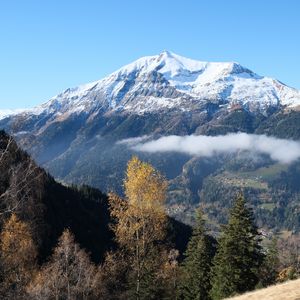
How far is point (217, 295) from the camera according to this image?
5681 centimetres

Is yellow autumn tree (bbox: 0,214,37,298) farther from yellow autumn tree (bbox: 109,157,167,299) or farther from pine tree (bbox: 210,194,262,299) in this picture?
pine tree (bbox: 210,194,262,299)

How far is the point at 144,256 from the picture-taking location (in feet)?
142

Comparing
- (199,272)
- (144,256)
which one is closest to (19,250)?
(144,256)

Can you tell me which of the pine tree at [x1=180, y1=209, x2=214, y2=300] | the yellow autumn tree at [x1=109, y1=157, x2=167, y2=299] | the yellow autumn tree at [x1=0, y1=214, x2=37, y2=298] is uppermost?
the yellow autumn tree at [x1=109, y1=157, x2=167, y2=299]

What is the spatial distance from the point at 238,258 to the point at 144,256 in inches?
679

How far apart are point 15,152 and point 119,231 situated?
800 inches

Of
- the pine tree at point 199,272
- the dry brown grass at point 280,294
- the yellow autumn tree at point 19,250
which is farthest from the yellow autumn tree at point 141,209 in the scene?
the pine tree at point 199,272

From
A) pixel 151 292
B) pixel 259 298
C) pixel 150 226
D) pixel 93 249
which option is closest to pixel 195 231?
pixel 151 292

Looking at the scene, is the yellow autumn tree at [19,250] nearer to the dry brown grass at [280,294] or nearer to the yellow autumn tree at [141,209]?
the yellow autumn tree at [141,209]

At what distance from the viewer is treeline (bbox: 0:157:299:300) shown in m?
41.9

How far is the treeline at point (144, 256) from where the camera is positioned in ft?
138

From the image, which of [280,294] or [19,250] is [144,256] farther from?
[19,250]

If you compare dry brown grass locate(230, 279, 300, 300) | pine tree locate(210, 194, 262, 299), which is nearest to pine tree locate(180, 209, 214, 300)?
pine tree locate(210, 194, 262, 299)

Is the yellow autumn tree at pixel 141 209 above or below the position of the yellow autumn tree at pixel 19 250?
above
